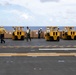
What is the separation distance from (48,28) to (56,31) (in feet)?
4.93

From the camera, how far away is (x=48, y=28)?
43188mm
